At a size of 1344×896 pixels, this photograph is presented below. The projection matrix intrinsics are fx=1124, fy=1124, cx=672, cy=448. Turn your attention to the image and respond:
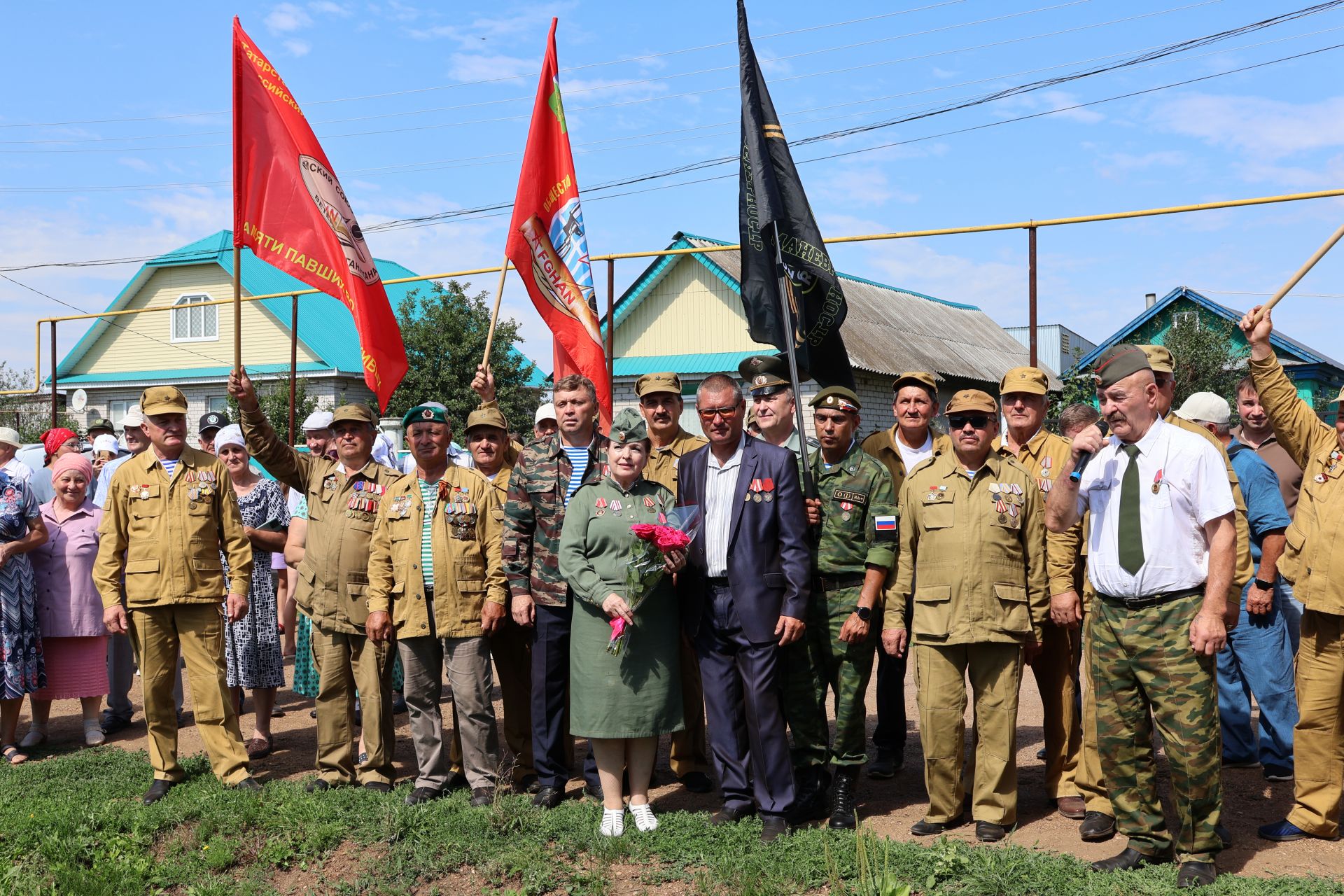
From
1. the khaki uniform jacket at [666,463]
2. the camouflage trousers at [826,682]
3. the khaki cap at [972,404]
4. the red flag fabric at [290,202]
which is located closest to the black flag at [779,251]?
the khaki uniform jacket at [666,463]

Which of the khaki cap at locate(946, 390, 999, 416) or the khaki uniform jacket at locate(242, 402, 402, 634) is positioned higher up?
the khaki cap at locate(946, 390, 999, 416)

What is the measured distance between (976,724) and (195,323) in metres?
30.8

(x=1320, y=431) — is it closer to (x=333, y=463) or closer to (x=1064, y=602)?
(x=1064, y=602)

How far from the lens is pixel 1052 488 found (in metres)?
5.43

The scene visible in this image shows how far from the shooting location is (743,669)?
5.51m

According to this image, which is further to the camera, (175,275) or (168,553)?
(175,275)

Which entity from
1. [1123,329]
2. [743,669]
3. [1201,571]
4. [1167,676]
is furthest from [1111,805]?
[1123,329]

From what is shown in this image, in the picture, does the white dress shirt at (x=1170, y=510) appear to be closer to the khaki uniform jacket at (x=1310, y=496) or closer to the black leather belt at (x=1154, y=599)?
the black leather belt at (x=1154, y=599)

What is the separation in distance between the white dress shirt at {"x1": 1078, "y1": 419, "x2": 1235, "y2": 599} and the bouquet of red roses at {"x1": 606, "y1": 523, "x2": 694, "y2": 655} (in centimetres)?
190

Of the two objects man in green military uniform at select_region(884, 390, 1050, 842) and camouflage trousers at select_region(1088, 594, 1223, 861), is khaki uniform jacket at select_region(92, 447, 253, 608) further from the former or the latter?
camouflage trousers at select_region(1088, 594, 1223, 861)

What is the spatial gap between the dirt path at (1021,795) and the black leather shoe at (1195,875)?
342 millimetres

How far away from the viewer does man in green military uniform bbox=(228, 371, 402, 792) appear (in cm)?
645

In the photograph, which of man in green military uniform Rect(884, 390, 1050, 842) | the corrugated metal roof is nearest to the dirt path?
man in green military uniform Rect(884, 390, 1050, 842)

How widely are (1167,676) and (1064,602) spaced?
86 centimetres
